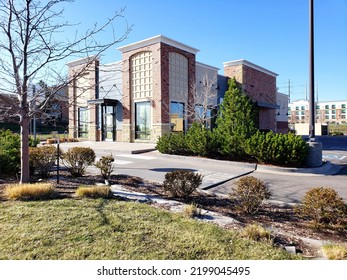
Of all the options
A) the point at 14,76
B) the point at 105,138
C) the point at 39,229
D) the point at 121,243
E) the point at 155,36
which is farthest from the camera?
the point at 105,138

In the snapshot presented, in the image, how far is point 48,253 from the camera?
312 centimetres

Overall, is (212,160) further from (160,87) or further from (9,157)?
(160,87)

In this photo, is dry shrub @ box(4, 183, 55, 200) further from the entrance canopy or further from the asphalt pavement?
the entrance canopy

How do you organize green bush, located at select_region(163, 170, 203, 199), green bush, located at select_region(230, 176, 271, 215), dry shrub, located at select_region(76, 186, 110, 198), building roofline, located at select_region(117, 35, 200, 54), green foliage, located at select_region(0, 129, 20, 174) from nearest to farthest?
green bush, located at select_region(230, 176, 271, 215), dry shrub, located at select_region(76, 186, 110, 198), green bush, located at select_region(163, 170, 203, 199), green foliage, located at select_region(0, 129, 20, 174), building roofline, located at select_region(117, 35, 200, 54)

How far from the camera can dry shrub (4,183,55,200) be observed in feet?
17.0

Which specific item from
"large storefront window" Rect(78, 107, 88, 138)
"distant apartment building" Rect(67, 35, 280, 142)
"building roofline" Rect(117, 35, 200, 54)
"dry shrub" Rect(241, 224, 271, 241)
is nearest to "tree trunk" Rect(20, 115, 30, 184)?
"dry shrub" Rect(241, 224, 271, 241)

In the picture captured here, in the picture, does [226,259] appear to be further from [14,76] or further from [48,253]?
[14,76]

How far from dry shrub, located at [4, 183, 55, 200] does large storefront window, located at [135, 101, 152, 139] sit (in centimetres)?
→ 1493

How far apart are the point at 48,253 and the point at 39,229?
0.80m

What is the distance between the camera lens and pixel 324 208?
434 centimetres

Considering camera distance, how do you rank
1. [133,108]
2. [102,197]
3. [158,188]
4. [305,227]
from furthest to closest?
[133,108] < [158,188] < [102,197] < [305,227]

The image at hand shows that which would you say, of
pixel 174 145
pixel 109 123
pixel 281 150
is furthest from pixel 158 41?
pixel 281 150

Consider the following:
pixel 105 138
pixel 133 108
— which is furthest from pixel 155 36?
pixel 105 138

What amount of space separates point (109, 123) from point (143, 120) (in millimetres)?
3586
